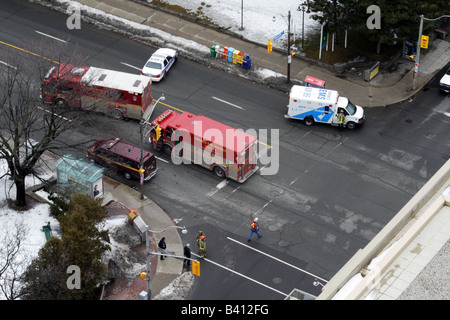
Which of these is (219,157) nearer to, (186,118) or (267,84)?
(186,118)

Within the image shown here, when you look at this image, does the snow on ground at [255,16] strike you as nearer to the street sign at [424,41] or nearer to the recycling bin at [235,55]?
the recycling bin at [235,55]

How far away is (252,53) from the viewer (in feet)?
192

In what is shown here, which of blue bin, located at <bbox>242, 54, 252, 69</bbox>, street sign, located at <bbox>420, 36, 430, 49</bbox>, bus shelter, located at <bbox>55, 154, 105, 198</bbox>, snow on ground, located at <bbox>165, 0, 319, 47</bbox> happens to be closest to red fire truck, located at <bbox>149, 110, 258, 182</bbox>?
bus shelter, located at <bbox>55, 154, 105, 198</bbox>

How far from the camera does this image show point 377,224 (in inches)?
1752

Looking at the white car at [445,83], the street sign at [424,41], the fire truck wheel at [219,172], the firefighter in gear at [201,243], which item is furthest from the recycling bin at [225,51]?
the firefighter in gear at [201,243]

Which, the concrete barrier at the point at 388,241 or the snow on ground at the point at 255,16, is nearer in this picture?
the concrete barrier at the point at 388,241

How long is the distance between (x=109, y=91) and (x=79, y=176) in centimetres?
791

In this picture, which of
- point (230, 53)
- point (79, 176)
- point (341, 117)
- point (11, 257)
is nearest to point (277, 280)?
point (79, 176)

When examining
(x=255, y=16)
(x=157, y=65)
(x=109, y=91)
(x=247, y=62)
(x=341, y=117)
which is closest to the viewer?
(x=109, y=91)

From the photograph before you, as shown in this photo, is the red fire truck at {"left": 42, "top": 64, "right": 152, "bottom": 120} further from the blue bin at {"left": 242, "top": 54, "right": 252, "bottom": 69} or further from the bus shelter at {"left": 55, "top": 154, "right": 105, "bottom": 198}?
the blue bin at {"left": 242, "top": 54, "right": 252, "bottom": 69}

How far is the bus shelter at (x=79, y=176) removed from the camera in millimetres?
44812

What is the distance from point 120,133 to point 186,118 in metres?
5.09

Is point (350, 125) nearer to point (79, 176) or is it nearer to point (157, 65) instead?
point (157, 65)

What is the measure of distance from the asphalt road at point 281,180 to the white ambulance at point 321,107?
676 mm
